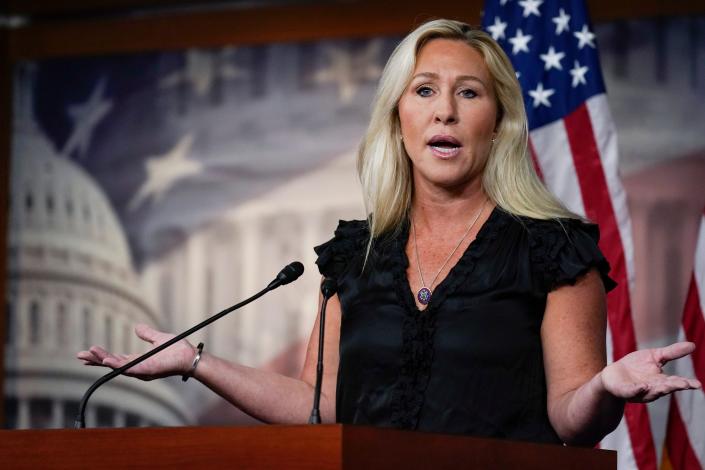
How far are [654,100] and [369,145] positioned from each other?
2.04m

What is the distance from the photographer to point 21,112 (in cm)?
518

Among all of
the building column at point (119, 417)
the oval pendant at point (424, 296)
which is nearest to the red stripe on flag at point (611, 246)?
the oval pendant at point (424, 296)

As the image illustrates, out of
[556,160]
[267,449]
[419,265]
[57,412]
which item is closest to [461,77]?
[419,265]

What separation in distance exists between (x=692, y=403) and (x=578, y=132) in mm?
784

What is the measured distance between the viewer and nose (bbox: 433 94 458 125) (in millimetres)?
2404

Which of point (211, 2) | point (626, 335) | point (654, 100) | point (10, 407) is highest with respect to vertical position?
point (211, 2)

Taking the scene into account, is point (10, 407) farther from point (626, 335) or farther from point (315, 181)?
point (626, 335)

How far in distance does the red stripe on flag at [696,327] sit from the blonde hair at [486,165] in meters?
0.85

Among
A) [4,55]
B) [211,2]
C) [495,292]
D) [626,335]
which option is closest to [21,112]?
[4,55]

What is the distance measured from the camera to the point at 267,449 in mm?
1601

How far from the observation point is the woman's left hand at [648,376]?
5.78 ft

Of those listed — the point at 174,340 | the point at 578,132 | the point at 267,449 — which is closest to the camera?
the point at 267,449

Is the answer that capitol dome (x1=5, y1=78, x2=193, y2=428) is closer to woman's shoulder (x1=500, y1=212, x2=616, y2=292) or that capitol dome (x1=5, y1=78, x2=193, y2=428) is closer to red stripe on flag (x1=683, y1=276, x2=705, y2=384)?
red stripe on flag (x1=683, y1=276, x2=705, y2=384)

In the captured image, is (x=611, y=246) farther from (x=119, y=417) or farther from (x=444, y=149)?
(x=119, y=417)
